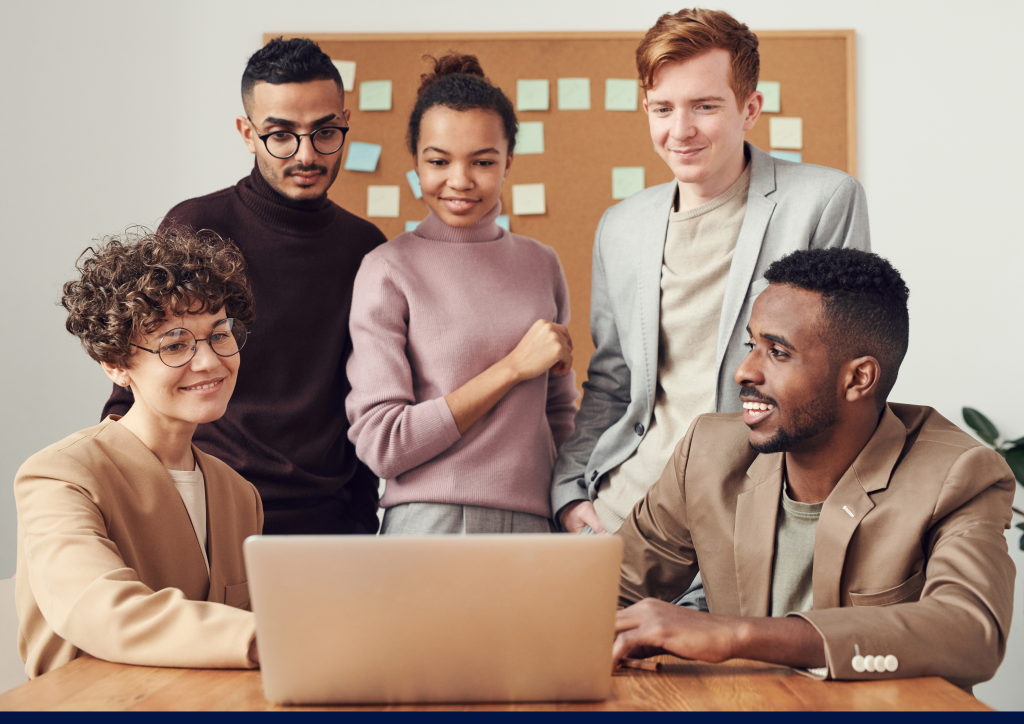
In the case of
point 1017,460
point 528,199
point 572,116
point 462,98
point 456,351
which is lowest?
point 1017,460

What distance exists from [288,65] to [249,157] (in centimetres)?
138

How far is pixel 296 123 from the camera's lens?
1.90m

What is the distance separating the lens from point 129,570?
1.19m

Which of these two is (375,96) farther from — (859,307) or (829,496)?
(829,496)

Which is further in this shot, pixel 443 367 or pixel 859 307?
pixel 443 367

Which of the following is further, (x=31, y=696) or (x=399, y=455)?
(x=399, y=455)

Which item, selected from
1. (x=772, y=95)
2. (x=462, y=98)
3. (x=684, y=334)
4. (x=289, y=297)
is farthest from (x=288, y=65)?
(x=772, y=95)

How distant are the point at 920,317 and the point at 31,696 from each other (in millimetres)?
3024

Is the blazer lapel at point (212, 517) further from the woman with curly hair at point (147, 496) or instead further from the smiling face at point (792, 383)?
the smiling face at point (792, 383)

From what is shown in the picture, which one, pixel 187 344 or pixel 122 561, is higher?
pixel 187 344

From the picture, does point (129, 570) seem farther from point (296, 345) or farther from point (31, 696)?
point (296, 345)

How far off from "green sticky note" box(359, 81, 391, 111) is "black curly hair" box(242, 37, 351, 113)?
1226 mm

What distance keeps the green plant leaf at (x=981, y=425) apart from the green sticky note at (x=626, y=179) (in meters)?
1.39

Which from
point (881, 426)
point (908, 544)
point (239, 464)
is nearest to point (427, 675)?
point (908, 544)
